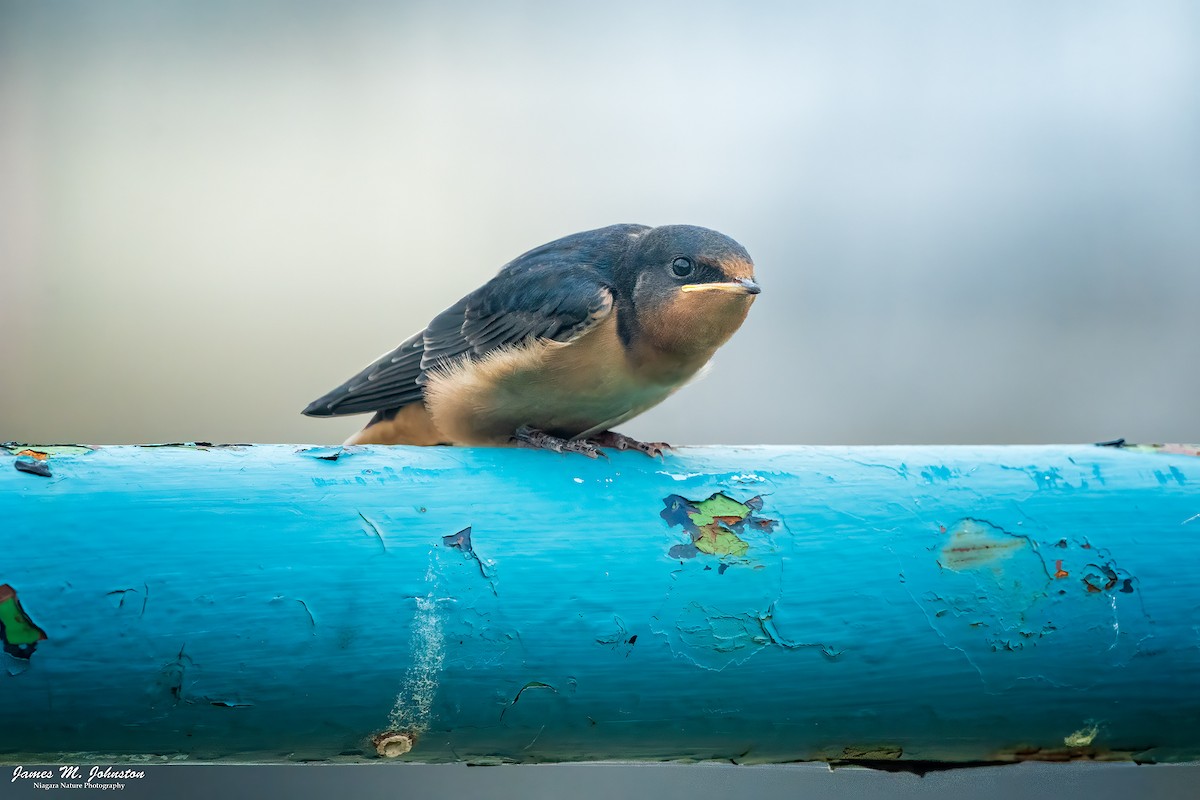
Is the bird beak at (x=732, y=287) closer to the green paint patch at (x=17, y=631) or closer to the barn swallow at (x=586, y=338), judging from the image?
the barn swallow at (x=586, y=338)

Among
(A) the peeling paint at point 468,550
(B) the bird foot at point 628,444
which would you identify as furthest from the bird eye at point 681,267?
(A) the peeling paint at point 468,550

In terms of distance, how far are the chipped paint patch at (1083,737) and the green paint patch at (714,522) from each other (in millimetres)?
329

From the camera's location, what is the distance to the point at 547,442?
1.57 metres

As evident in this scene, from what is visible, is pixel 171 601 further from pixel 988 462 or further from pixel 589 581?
pixel 988 462

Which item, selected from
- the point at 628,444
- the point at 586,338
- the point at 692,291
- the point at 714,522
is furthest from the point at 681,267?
the point at 714,522

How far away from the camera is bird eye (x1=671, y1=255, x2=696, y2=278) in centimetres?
164

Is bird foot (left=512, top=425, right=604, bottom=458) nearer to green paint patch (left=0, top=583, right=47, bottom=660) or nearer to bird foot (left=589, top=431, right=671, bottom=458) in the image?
bird foot (left=589, top=431, right=671, bottom=458)

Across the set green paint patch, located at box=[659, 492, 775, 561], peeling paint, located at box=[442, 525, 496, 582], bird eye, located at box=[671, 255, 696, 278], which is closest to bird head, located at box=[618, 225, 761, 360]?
bird eye, located at box=[671, 255, 696, 278]

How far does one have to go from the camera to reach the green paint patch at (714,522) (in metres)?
1.02

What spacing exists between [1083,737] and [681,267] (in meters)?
0.87

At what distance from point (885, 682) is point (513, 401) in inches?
32.8

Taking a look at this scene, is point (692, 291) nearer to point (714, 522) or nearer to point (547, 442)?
point (547, 442)

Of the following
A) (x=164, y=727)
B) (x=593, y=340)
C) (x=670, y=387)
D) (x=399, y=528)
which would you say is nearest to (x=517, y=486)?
(x=399, y=528)

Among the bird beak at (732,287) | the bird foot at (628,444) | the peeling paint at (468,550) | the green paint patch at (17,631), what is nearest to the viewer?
the green paint patch at (17,631)
